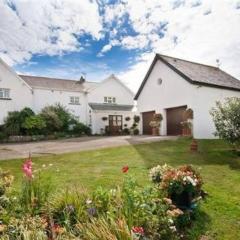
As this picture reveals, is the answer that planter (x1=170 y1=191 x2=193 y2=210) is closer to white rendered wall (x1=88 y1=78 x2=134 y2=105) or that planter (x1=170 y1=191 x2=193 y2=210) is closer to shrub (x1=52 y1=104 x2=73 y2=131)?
shrub (x1=52 y1=104 x2=73 y2=131)

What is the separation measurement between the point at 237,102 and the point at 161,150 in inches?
188

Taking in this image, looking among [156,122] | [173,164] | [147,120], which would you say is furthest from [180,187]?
[147,120]

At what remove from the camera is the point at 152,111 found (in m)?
27.1

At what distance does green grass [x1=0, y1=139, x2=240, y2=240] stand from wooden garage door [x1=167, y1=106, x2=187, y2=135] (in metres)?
5.36

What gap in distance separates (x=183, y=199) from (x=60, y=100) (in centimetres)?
2995

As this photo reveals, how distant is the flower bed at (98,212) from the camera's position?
4.03 meters

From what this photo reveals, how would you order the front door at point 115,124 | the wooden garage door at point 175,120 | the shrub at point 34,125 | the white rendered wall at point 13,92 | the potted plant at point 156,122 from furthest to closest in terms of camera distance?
1. the front door at point 115,124
2. the white rendered wall at point 13,92
3. the shrub at point 34,125
4. the potted plant at point 156,122
5. the wooden garage door at point 175,120

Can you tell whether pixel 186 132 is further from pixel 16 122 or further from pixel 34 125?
pixel 16 122

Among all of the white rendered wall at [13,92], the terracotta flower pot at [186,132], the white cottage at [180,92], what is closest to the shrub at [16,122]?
the white rendered wall at [13,92]

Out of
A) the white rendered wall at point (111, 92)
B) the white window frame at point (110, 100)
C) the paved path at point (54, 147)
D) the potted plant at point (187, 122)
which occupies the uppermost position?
the white rendered wall at point (111, 92)

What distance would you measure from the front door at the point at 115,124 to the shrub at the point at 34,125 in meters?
9.43

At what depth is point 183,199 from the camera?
18.7 feet

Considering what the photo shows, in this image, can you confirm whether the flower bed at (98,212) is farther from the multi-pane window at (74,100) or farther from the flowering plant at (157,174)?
the multi-pane window at (74,100)

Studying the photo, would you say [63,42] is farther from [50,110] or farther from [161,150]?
[50,110]
